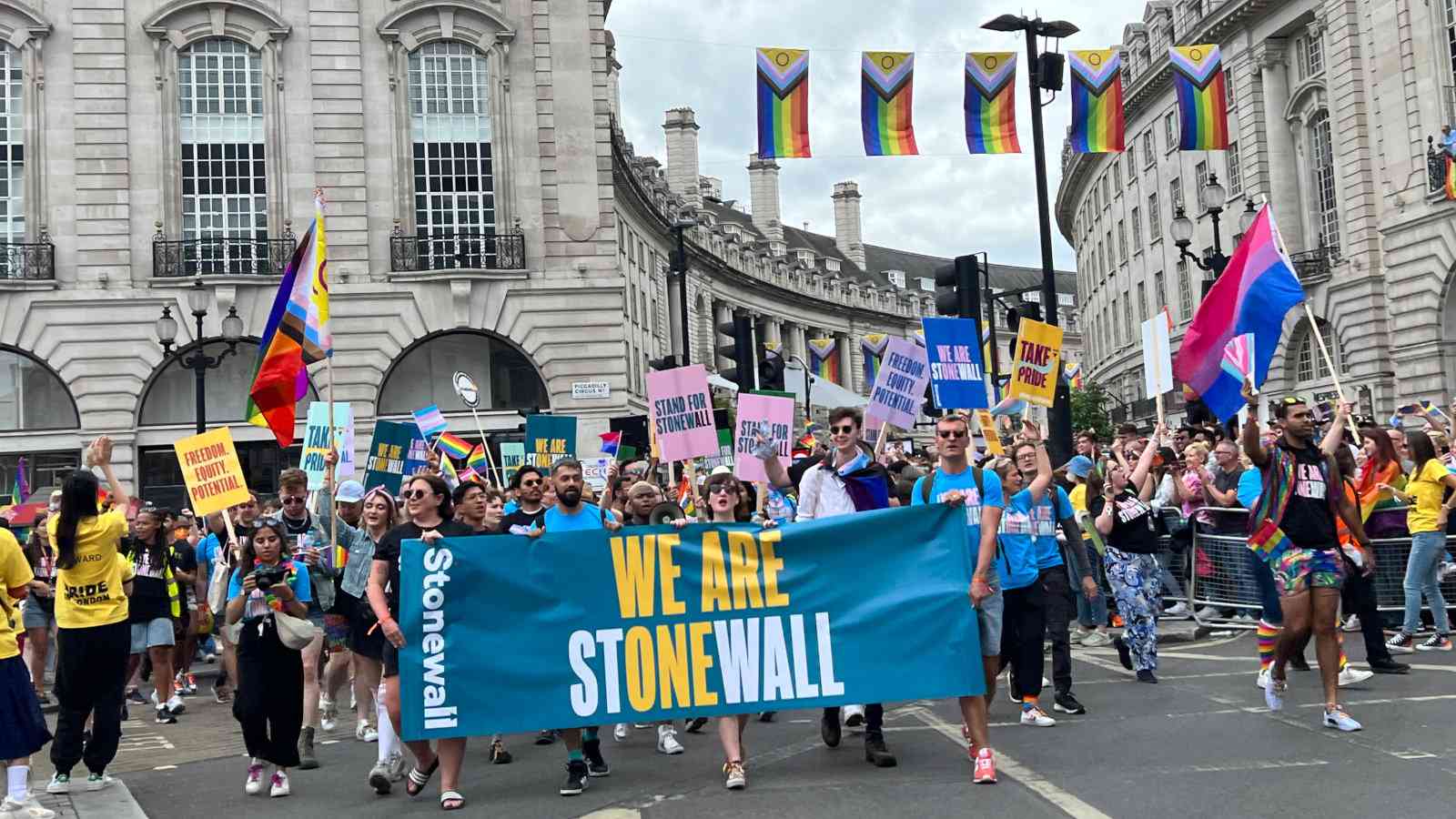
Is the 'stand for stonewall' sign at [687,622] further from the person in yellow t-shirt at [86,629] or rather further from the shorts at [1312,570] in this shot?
the shorts at [1312,570]

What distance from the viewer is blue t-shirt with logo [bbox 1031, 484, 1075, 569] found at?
10734 mm

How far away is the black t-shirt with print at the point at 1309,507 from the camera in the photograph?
9.00 meters

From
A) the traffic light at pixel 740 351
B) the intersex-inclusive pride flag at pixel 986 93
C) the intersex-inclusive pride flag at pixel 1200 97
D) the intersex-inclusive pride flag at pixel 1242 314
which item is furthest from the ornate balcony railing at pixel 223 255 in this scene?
the intersex-inclusive pride flag at pixel 1242 314

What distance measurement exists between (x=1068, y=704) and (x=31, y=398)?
3015 cm

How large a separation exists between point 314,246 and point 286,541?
5.33 m

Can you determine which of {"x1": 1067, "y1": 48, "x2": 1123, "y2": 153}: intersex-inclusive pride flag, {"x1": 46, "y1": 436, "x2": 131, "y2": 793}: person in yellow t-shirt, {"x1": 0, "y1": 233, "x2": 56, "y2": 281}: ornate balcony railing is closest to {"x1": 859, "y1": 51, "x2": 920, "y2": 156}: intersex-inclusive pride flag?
{"x1": 1067, "y1": 48, "x2": 1123, "y2": 153}: intersex-inclusive pride flag

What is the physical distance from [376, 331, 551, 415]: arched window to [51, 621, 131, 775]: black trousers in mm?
26973

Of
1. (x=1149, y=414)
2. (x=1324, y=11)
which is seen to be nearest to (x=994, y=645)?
(x=1324, y=11)

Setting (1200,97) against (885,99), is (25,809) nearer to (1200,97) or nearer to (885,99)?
(885,99)

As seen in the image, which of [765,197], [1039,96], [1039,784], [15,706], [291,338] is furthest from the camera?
[765,197]

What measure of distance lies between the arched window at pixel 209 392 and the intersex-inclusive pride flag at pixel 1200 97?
21.1 m

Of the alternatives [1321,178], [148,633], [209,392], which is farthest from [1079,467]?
[1321,178]

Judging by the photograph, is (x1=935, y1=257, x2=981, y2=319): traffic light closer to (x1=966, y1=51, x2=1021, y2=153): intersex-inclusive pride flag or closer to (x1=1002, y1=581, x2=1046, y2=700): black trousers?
(x1=1002, y1=581, x2=1046, y2=700): black trousers

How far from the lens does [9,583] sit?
26.5ft
